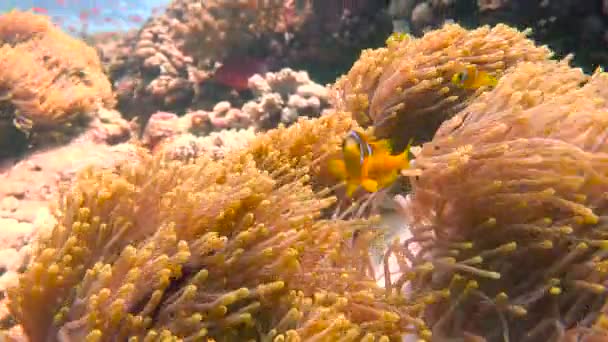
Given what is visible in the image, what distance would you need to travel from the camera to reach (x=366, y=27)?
629 cm

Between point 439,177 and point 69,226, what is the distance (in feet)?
4.95

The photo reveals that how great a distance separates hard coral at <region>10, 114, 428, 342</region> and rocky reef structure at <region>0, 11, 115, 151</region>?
4.46 meters

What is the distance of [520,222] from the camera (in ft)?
6.59

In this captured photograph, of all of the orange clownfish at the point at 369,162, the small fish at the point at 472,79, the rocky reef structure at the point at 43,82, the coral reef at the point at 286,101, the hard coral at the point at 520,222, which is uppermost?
the rocky reef structure at the point at 43,82

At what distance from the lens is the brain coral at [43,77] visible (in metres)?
5.58

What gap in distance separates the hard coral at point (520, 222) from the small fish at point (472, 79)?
2.68 feet

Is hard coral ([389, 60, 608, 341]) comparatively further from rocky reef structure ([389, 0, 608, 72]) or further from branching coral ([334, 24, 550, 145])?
rocky reef structure ([389, 0, 608, 72])

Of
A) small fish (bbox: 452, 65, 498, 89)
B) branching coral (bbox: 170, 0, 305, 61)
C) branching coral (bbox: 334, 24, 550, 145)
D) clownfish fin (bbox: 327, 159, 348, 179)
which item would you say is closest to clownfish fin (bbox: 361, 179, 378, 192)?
clownfish fin (bbox: 327, 159, 348, 179)

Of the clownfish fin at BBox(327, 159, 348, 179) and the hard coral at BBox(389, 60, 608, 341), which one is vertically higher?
the clownfish fin at BBox(327, 159, 348, 179)

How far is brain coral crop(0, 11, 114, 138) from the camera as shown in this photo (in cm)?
558

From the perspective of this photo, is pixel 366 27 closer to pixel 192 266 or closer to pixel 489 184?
pixel 489 184

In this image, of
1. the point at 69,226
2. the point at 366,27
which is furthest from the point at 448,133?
the point at 366,27

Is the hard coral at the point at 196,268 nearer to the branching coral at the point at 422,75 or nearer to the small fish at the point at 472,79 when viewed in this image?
the branching coral at the point at 422,75

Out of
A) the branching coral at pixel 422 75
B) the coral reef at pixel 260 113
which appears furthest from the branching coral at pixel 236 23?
the branching coral at pixel 422 75
